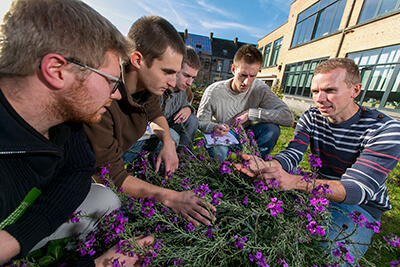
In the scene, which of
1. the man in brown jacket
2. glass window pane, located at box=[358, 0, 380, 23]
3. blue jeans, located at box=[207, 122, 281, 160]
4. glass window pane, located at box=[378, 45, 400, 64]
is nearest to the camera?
the man in brown jacket

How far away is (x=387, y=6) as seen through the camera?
9.00 metres

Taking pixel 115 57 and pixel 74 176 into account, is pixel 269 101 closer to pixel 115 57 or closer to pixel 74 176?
pixel 115 57

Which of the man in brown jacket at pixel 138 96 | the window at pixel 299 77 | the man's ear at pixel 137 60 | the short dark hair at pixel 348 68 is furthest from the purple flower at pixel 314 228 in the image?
the window at pixel 299 77

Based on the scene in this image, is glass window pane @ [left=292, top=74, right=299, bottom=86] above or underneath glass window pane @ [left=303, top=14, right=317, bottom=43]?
underneath

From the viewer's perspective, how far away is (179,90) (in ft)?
10.7

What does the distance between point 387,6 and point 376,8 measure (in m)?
0.61

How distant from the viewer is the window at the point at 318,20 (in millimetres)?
12336

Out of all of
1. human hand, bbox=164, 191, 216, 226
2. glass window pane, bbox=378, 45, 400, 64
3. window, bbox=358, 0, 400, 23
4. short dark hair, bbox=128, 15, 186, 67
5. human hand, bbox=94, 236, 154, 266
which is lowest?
human hand, bbox=94, 236, 154, 266

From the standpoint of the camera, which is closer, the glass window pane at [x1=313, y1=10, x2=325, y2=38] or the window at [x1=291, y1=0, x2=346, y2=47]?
the window at [x1=291, y1=0, x2=346, y2=47]

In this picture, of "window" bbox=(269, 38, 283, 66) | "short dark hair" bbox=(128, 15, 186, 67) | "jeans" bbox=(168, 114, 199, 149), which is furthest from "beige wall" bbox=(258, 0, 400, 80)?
"short dark hair" bbox=(128, 15, 186, 67)

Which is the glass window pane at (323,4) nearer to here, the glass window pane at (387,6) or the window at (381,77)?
the glass window pane at (387,6)

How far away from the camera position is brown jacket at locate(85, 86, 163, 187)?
154 centimetres

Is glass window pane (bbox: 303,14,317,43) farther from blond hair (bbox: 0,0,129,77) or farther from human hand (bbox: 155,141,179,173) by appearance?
blond hair (bbox: 0,0,129,77)

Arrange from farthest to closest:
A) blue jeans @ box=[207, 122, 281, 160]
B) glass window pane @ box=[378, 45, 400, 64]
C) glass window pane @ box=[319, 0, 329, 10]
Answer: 1. glass window pane @ box=[319, 0, 329, 10]
2. glass window pane @ box=[378, 45, 400, 64]
3. blue jeans @ box=[207, 122, 281, 160]
